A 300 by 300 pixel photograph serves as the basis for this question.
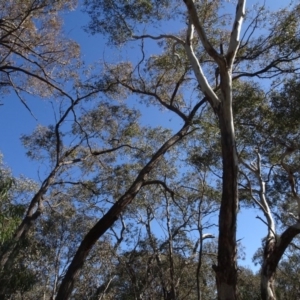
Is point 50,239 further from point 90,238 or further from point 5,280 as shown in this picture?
point 90,238

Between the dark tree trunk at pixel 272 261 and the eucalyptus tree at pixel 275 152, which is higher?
the eucalyptus tree at pixel 275 152

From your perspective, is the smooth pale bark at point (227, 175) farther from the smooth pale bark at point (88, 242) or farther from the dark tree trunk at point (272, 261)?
the dark tree trunk at point (272, 261)

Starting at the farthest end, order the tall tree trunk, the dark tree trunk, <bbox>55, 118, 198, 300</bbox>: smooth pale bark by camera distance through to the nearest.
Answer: the dark tree trunk < <bbox>55, 118, 198, 300</bbox>: smooth pale bark < the tall tree trunk

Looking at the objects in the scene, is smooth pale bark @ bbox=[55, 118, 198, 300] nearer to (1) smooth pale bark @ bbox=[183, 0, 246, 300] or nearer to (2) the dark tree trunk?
(1) smooth pale bark @ bbox=[183, 0, 246, 300]

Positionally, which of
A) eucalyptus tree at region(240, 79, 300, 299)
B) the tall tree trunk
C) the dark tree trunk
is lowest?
the tall tree trunk

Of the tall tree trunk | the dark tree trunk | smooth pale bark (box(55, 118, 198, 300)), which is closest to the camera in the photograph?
the tall tree trunk

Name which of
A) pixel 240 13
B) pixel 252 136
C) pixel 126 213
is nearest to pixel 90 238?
pixel 240 13

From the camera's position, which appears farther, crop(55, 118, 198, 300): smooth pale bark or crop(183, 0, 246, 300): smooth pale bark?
crop(55, 118, 198, 300): smooth pale bark

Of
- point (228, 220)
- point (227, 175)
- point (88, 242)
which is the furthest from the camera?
A: point (88, 242)

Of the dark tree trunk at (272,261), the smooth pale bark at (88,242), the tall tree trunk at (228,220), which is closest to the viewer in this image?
the tall tree trunk at (228,220)

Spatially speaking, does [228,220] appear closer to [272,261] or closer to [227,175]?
[227,175]

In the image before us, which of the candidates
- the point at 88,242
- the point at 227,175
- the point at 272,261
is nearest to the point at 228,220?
the point at 227,175

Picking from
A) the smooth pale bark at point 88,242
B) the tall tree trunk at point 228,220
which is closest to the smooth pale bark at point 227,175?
the tall tree trunk at point 228,220

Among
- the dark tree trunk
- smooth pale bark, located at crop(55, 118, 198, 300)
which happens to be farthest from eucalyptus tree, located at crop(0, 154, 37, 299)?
the dark tree trunk
